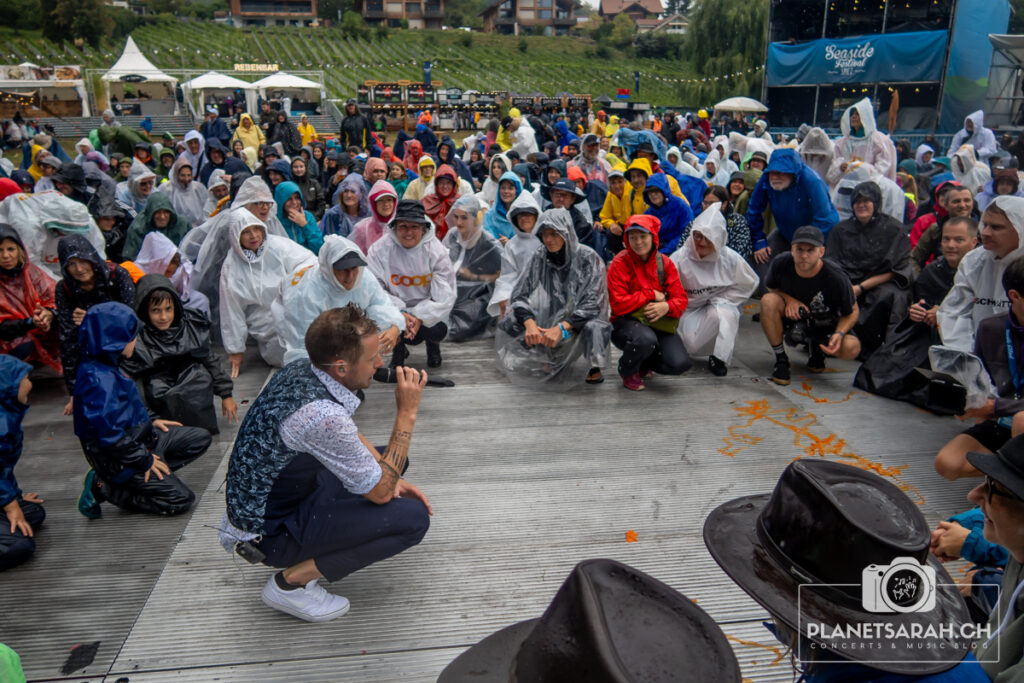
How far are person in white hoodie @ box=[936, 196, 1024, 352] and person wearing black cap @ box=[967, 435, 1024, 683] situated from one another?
2.57 metres

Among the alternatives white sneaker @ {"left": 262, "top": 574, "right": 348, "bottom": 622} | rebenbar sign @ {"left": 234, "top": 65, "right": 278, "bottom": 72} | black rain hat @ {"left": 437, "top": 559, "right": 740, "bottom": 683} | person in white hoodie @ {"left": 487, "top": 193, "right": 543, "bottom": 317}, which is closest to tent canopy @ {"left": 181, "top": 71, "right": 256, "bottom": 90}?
rebenbar sign @ {"left": 234, "top": 65, "right": 278, "bottom": 72}

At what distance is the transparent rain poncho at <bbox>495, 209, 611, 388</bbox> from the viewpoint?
16.6ft

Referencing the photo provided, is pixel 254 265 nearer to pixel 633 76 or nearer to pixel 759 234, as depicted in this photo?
pixel 759 234

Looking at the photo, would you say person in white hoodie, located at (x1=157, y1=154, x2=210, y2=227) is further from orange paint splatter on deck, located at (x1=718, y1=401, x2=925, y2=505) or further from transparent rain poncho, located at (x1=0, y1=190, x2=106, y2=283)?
orange paint splatter on deck, located at (x1=718, y1=401, x2=925, y2=505)

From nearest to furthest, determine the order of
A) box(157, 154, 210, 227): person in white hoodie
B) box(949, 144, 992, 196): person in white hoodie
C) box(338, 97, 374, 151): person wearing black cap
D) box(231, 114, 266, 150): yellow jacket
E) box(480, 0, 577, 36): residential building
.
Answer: box(157, 154, 210, 227): person in white hoodie < box(949, 144, 992, 196): person in white hoodie < box(231, 114, 266, 150): yellow jacket < box(338, 97, 374, 151): person wearing black cap < box(480, 0, 577, 36): residential building

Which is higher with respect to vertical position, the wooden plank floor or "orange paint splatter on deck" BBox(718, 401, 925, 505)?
"orange paint splatter on deck" BBox(718, 401, 925, 505)

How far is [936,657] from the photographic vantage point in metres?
1.33

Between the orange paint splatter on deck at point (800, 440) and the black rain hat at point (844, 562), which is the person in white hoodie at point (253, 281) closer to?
the orange paint splatter on deck at point (800, 440)

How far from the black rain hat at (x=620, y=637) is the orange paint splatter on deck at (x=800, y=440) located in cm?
280

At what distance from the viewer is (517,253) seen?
561 cm

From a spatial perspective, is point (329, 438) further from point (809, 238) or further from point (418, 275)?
point (809, 238)

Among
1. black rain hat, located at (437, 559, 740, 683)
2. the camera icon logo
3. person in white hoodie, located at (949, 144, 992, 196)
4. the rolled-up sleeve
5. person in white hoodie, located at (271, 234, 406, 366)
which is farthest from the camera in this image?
person in white hoodie, located at (949, 144, 992, 196)

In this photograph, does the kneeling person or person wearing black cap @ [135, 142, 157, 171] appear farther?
person wearing black cap @ [135, 142, 157, 171]

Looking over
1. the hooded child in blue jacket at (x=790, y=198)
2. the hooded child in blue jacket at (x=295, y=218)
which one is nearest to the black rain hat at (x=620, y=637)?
the hooded child in blue jacket at (x=790, y=198)
